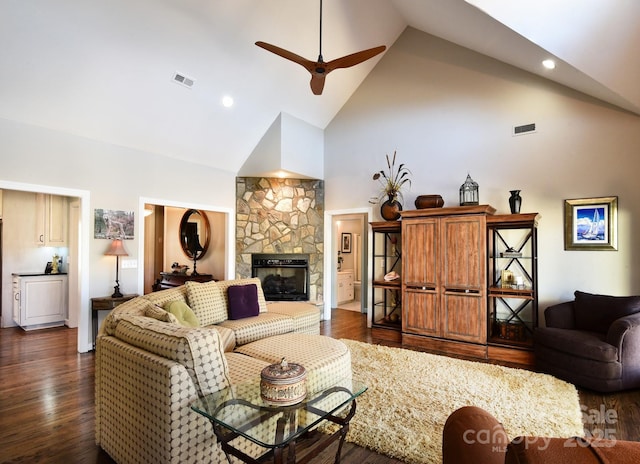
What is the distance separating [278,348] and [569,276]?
380cm

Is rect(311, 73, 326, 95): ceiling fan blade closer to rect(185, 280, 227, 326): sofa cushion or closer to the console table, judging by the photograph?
rect(185, 280, 227, 326): sofa cushion

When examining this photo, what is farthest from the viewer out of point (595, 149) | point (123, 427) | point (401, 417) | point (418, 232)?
point (418, 232)

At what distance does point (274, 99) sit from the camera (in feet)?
18.1

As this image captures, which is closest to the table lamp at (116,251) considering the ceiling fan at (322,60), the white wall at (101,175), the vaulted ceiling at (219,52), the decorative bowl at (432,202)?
the white wall at (101,175)

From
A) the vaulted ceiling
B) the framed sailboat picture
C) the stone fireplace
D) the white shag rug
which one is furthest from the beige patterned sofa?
the stone fireplace

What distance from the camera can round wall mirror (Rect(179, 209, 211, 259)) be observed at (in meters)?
7.10

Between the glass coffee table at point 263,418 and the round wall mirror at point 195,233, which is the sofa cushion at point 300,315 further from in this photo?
the round wall mirror at point 195,233

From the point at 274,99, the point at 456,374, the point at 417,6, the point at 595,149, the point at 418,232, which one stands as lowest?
the point at 456,374

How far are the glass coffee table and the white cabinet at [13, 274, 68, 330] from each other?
5593 millimetres

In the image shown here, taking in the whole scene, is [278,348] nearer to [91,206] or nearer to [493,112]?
[91,206]

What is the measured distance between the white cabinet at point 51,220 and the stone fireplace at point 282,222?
3104 mm

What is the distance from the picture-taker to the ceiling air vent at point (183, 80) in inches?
173

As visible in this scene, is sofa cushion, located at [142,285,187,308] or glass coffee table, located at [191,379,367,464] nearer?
glass coffee table, located at [191,379,367,464]

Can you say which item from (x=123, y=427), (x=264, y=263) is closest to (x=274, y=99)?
(x=264, y=263)
